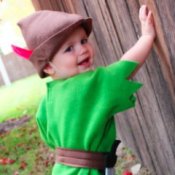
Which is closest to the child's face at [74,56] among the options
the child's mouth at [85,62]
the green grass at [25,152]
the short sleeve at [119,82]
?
the child's mouth at [85,62]

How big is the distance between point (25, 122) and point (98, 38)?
5730 millimetres

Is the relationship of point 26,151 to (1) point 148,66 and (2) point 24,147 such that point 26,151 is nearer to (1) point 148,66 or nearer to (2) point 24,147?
(2) point 24,147

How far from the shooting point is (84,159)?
242cm

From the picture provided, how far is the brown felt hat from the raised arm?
0.28 m

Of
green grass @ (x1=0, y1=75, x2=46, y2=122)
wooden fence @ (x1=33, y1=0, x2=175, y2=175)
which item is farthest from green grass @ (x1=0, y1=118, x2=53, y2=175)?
green grass @ (x1=0, y1=75, x2=46, y2=122)

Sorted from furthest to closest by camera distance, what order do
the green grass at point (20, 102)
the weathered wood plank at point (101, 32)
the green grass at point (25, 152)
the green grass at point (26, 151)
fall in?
the green grass at point (20, 102), the green grass at point (25, 152), the green grass at point (26, 151), the weathered wood plank at point (101, 32)

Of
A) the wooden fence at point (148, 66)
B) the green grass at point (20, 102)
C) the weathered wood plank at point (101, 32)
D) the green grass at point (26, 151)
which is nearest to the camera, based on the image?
the wooden fence at point (148, 66)

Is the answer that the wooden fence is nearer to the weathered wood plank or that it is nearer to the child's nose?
the weathered wood plank

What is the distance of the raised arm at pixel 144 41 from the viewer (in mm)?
2291

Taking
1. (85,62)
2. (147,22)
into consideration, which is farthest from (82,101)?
(147,22)

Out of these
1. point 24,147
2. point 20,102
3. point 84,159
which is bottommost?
point 20,102

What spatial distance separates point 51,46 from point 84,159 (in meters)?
0.61

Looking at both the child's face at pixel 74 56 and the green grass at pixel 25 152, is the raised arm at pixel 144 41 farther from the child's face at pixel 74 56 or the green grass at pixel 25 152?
the green grass at pixel 25 152

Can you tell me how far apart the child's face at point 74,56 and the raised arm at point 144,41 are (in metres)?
0.19
